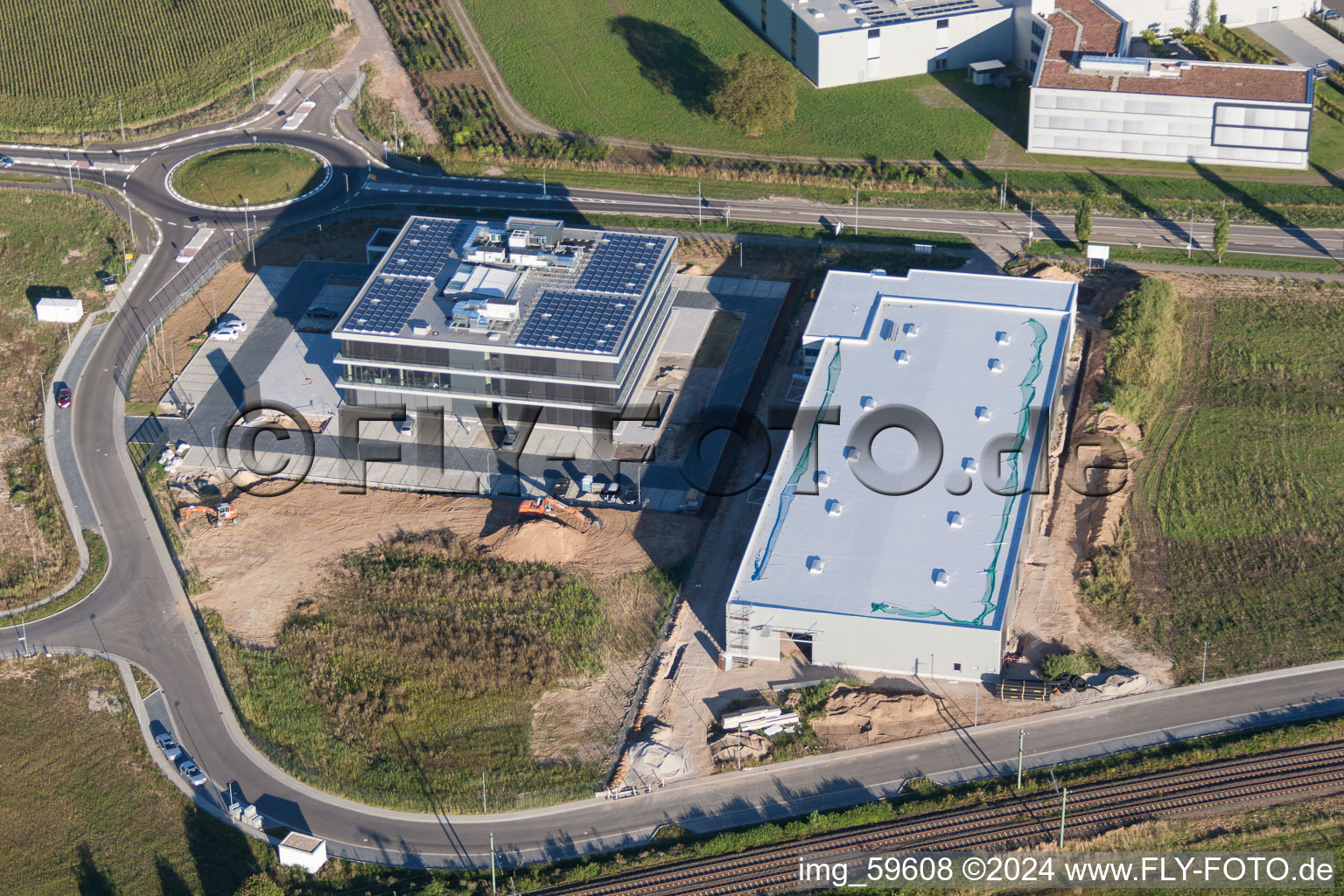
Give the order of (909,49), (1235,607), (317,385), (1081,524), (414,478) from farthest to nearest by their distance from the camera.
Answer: (909,49) < (317,385) < (414,478) < (1081,524) < (1235,607)

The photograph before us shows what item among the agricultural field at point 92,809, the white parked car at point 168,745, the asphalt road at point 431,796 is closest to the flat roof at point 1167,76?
the asphalt road at point 431,796

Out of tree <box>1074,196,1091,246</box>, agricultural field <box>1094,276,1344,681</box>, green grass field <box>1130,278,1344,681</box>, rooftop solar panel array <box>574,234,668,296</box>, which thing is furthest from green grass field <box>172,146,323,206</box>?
green grass field <box>1130,278,1344,681</box>

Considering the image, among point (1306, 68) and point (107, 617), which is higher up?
point (1306, 68)

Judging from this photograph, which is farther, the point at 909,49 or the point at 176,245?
the point at 909,49

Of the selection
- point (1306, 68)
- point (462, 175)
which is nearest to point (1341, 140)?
point (1306, 68)

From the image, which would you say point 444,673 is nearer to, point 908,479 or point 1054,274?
point 908,479

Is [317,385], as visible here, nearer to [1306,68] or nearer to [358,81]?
[358,81]

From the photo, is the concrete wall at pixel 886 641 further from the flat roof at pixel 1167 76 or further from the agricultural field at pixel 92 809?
the flat roof at pixel 1167 76

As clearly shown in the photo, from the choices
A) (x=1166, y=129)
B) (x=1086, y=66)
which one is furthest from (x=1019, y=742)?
(x=1086, y=66)
